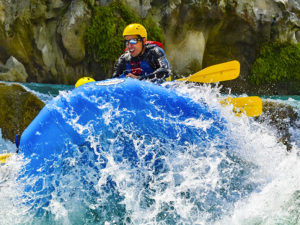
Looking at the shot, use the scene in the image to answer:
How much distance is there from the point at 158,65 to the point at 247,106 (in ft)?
3.51

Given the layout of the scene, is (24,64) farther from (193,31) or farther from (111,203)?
(111,203)

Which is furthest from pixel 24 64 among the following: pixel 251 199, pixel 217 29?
pixel 251 199

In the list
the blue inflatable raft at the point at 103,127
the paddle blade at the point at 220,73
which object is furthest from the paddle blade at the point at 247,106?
the paddle blade at the point at 220,73

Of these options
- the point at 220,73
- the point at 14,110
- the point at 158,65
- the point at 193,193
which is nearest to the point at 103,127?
the point at 193,193

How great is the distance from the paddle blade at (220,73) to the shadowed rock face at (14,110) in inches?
84.4

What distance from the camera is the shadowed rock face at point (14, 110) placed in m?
4.30

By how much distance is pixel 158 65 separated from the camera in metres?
3.61

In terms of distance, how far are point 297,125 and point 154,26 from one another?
14.1 feet

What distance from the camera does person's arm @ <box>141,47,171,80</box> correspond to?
3367 millimetres

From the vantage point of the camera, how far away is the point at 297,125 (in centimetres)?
515

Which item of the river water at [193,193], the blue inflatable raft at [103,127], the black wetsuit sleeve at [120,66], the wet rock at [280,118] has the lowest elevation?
the wet rock at [280,118]

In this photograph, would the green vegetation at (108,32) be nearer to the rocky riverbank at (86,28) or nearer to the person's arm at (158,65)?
the rocky riverbank at (86,28)

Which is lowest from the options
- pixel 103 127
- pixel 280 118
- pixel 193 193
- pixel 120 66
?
pixel 280 118

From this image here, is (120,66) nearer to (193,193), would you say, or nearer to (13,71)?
(193,193)
